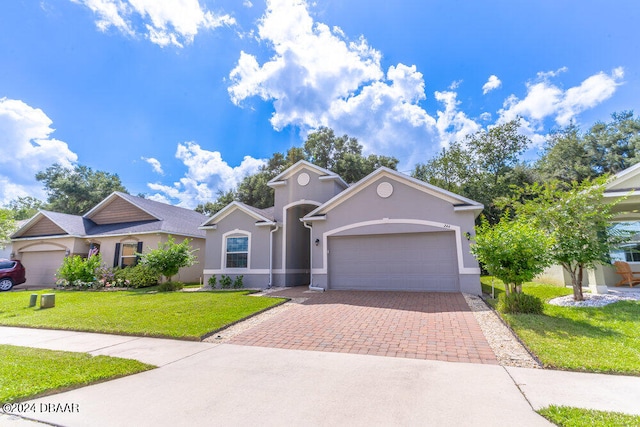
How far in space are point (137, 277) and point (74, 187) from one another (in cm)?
2750

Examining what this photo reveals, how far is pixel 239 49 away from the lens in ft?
42.6

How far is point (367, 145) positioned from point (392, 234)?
21.6 metres

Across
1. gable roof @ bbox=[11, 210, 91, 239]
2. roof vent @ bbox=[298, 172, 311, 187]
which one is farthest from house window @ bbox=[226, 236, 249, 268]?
gable roof @ bbox=[11, 210, 91, 239]

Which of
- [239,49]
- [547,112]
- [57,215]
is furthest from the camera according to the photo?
[547,112]

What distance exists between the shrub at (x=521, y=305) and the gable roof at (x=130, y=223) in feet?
54.0

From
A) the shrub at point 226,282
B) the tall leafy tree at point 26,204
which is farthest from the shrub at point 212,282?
the tall leafy tree at point 26,204

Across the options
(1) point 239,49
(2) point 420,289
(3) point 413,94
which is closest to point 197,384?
(2) point 420,289

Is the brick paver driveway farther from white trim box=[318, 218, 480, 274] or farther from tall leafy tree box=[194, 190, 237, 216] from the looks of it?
tall leafy tree box=[194, 190, 237, 216]

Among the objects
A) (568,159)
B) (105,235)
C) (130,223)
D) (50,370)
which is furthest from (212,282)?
(568,159)

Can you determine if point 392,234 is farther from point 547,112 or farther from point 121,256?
point 547,112

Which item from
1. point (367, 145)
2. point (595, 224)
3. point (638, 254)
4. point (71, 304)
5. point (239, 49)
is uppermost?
point (367, 145)

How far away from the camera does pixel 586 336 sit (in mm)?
5531

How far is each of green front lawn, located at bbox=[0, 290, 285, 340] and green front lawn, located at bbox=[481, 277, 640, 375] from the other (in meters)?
6.49

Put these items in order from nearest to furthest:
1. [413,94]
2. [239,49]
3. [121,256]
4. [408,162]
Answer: [239,49] < [413,94] < [121,256] < [408,162]
